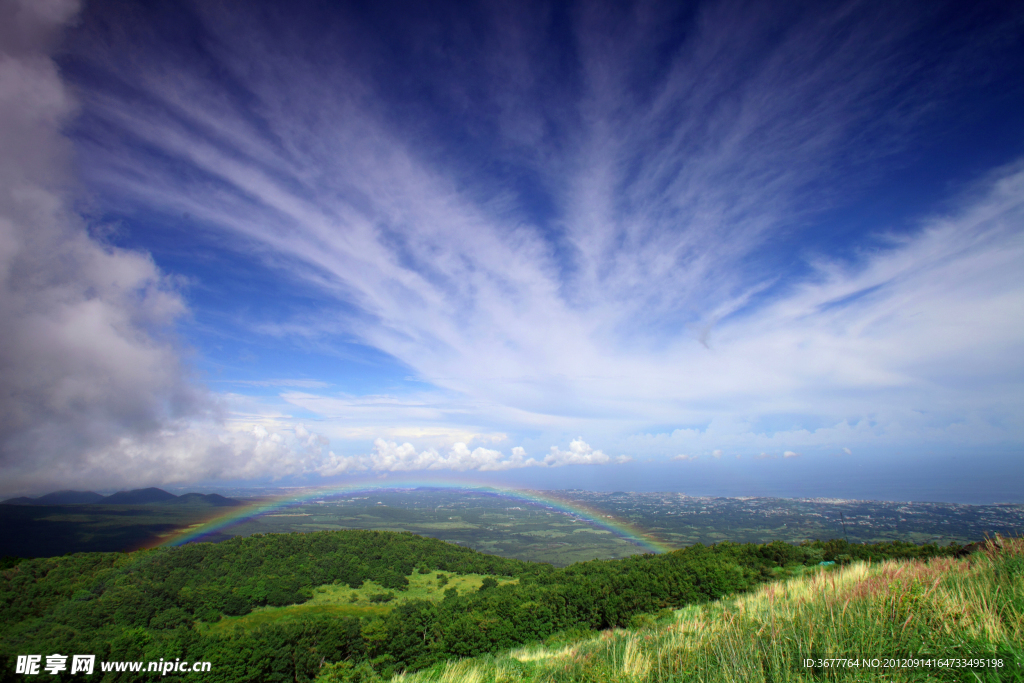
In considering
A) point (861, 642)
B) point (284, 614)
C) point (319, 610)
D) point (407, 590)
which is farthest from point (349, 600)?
point (861, 642)

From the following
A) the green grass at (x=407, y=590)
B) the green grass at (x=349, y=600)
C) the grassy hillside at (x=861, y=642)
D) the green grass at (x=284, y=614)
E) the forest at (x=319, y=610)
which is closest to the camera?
the grassy hillside at (x=861, y=642)

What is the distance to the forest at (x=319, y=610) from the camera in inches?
1599

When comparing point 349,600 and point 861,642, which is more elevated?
point 861,642

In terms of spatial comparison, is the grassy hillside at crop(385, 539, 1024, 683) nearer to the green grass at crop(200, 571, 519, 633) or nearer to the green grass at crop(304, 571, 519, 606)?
the green grass at crop(304, 571, 519, 606)

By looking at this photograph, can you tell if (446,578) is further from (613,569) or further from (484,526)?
(484,526)

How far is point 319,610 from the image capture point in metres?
64.7

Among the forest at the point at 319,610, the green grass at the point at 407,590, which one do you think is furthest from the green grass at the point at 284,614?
the green grass at the point at 407,590

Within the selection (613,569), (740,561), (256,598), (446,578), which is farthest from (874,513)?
(256,598)

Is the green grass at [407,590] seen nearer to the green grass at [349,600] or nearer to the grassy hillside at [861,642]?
the green grass at [349,600]

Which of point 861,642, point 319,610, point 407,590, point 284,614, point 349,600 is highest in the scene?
point 861,642

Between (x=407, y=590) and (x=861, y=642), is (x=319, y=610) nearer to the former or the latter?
(x=407, y=590)

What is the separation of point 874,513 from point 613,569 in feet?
382

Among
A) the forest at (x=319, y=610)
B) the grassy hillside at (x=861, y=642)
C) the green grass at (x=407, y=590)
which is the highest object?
the grassy hillside at (x=861, y=642)

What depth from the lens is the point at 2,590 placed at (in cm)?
6144
